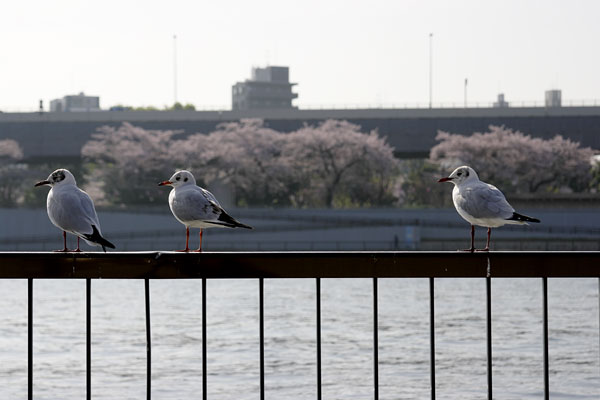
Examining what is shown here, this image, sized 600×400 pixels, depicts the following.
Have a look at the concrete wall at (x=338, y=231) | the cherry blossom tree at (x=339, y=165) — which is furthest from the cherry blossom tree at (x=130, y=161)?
the cherry blossom tree at (x=339, y=165)

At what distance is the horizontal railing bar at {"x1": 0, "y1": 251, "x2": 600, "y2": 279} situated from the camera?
5.34 meters

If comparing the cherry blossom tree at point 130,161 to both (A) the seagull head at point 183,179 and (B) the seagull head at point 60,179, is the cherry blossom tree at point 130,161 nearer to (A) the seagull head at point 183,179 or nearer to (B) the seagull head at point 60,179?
(A) the seagull head at point 183,179

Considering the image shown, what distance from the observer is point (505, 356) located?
28.2 meters

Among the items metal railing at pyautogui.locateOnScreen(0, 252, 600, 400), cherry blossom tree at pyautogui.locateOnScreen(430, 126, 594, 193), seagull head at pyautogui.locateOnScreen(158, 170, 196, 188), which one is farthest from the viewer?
cherry blossom tree at pyautogui.locateOnScreen(430, 126, 594, 193)

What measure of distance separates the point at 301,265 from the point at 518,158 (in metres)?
81.3

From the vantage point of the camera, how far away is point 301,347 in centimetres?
3023

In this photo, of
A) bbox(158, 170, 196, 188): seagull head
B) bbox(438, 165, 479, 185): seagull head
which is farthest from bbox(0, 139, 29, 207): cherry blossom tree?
bbox(438, 165, 479, 185): seagull head

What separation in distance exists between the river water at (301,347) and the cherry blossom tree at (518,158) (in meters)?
34.8

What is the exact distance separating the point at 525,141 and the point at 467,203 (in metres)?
80.2

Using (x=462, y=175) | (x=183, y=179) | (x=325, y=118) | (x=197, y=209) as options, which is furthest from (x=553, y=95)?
(x=197, y=209)

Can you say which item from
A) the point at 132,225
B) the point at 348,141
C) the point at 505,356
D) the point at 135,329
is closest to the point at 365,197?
the point at 348,141

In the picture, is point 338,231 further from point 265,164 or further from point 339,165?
point 265,164

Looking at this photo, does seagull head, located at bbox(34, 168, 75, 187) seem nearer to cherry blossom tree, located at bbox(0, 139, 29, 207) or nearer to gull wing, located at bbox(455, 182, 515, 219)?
gull wing, located at bbox(455, 182, 515, 219)

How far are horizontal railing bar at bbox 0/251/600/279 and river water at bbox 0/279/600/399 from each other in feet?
54.4
